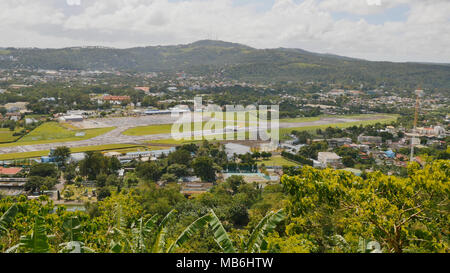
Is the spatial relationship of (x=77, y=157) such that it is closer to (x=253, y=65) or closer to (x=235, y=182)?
(x=235, y=182)

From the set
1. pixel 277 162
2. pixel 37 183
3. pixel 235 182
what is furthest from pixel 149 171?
pixel 277 162

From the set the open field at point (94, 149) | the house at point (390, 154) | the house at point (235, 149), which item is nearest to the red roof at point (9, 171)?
the open field at point (94, 149)
